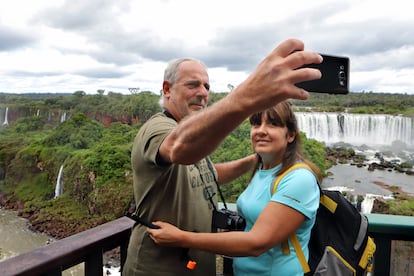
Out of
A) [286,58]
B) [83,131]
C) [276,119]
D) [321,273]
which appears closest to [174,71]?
[276,119]

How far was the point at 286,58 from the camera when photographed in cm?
61

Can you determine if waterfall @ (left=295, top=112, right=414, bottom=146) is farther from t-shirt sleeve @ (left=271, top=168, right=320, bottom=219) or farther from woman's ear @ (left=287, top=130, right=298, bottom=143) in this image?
t-shirt sleeve @ (left=271, top=168, right=320, bottom=219)

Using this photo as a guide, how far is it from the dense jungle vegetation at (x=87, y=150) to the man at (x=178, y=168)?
1591 cm

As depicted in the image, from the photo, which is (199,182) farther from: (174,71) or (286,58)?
(286,58)

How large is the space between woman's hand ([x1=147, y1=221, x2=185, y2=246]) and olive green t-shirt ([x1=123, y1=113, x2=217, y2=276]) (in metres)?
0.06

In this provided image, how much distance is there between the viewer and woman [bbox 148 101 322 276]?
3.41ft

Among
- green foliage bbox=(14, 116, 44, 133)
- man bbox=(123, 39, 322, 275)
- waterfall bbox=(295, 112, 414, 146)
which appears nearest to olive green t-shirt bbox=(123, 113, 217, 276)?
man bbox=(123, 39, 322, 275)

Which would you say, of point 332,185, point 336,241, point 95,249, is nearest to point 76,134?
point 332,185

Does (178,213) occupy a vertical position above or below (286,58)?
below

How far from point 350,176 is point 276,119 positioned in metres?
28.0

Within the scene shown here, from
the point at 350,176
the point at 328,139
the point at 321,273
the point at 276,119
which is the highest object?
the point at 276,119

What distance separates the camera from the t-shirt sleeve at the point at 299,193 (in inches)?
41.1

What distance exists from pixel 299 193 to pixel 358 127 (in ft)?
91.1

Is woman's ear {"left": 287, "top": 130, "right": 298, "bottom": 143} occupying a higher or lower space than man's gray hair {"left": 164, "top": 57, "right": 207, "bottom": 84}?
lower
